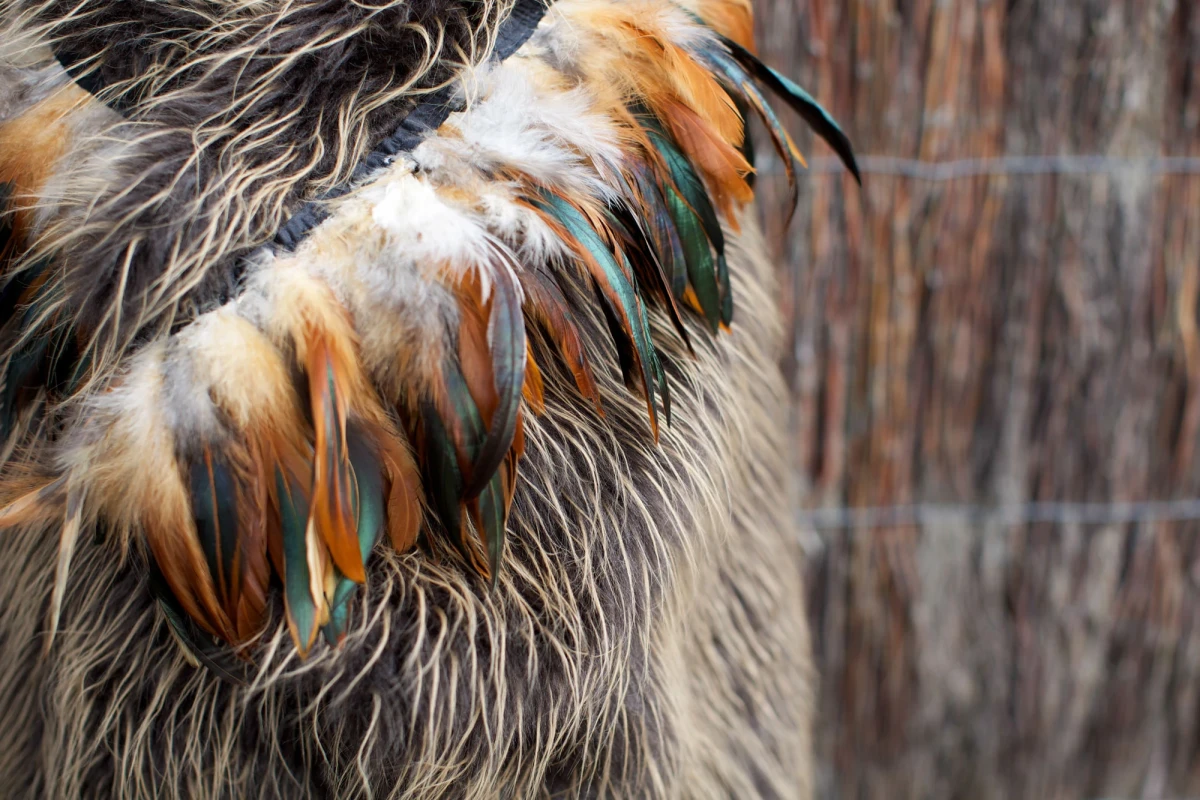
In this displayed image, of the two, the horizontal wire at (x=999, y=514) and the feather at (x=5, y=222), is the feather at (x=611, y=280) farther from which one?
the horizontal wire at (x=999, y=514)

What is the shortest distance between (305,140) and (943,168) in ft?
2.48

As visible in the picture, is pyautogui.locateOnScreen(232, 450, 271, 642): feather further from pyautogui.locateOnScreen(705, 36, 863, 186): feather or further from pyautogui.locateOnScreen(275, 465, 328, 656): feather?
pyautogui.locateOnScreen(705, 36, 863, 186): feather

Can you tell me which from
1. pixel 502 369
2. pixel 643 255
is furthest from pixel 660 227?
pixel 502 369

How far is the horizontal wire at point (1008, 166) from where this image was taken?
0.92m

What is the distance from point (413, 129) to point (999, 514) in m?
0.91

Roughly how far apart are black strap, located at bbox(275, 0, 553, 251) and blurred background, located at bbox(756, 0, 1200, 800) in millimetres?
536

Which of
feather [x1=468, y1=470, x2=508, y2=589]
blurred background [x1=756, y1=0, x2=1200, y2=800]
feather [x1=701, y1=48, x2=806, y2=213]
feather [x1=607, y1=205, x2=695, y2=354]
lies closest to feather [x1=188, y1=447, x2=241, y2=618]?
feather [x1=468, y1=470, x2=508, y2=589]

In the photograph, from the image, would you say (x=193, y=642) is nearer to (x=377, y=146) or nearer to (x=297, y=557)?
(x=297, y=557)

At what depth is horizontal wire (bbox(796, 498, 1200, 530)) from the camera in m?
1.04

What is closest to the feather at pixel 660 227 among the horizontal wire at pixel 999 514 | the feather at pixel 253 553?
the feather at pixel 253 553

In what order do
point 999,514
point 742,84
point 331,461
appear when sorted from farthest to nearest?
point 999,514, point 742,84, point 331,461

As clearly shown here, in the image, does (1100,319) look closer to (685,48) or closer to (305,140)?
(685,48)

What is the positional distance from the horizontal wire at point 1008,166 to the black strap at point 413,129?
1.81 ft

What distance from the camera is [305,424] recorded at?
1.18ft
